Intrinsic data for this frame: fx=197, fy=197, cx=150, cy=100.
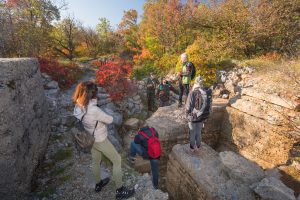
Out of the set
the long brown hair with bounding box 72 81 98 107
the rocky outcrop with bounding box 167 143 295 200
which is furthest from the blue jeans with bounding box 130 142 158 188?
the long brown hair with bounding box 72 81 98 107

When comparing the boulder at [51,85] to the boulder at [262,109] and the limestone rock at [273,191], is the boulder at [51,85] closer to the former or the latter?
the boulder at [262,109]

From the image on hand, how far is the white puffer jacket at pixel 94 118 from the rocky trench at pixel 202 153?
1620 millimetres

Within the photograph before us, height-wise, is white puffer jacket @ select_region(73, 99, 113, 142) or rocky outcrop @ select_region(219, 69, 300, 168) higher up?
white puffer jacket @ select_region(73, 99, 113, 142)

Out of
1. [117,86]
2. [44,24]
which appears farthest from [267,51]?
[44,24]

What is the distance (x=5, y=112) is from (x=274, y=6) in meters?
14.7

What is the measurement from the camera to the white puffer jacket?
Answer: 337 centimetres

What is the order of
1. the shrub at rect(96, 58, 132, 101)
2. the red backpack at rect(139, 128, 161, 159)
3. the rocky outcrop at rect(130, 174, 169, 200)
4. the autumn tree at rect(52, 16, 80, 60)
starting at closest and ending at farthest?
1. the rocky outcrop at rect(130, 174, 169, 200)
2. the red backpack at rect(139, 128, 161, 159)
3. the shrub at rect(96, 58, 132, 101)
4. the autumn tree at rect(52, 16, 80, 60)

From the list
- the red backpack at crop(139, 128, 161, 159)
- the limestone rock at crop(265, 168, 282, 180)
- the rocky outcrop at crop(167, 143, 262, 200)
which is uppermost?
the red backpack at crop(139, 128, 161, 159)

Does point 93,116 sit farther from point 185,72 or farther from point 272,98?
point 272,98

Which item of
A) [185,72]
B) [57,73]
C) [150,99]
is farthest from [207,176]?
[57,73]

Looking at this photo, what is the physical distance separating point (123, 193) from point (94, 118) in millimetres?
1788

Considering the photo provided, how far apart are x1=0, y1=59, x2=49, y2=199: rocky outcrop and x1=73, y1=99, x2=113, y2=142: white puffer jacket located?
46.9 inches

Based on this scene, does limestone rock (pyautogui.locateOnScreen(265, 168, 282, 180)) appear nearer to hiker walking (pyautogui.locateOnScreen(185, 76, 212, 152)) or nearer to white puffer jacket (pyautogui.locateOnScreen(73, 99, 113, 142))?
hiker walking (pyautogui.locateOnScreen(185, 76, 212, 152))

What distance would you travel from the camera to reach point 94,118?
3.38m
